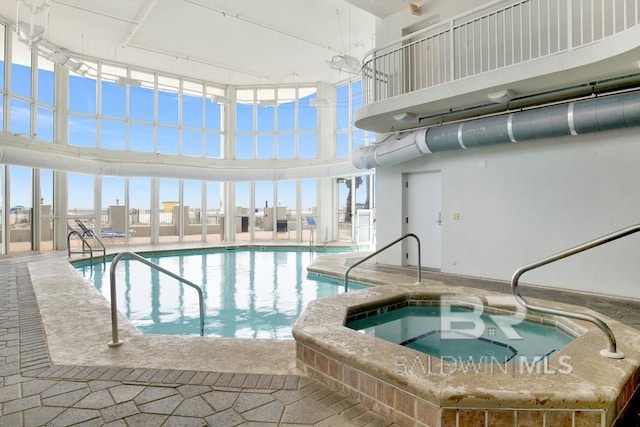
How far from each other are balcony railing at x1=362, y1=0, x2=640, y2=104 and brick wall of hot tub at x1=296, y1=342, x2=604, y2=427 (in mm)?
4076

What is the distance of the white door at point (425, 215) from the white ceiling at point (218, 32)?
3.26 meters

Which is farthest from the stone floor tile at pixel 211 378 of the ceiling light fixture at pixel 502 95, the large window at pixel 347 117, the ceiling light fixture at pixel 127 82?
the large window at pixel 347 117

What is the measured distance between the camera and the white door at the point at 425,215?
6.81m

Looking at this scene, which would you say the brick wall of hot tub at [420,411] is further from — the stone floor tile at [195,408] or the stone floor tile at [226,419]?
the stone floor tile at [195,408]

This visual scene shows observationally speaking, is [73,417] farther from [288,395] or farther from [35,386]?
[288,395]

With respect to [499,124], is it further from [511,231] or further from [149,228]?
[149,228]

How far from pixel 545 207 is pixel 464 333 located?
2.65 meters

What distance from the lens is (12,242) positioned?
929cm

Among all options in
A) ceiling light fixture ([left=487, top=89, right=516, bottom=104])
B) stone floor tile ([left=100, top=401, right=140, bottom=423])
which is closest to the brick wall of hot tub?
stone floor tile ([left=100, top=401, right=140, bottom=423])

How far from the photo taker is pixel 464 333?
3.89 meters

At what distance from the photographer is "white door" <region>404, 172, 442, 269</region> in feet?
22.3

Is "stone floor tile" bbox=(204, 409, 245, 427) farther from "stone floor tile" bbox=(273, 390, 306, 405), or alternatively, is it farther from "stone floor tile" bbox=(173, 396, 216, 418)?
"stone floor tile" bbox=(273, 390, 306, 405)

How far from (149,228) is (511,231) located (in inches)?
447

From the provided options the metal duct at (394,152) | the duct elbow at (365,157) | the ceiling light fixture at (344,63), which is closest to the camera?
the metal duct at (394,152)
